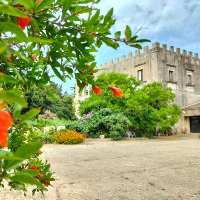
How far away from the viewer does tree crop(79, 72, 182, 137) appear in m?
11.0

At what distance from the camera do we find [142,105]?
11398 millimetres

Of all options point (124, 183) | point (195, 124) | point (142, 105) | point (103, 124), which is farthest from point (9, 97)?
point (195, 124)

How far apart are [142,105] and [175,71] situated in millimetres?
6425

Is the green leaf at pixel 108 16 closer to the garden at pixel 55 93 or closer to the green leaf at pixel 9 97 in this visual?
the garden at pixel 55 93

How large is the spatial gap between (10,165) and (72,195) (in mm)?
1914

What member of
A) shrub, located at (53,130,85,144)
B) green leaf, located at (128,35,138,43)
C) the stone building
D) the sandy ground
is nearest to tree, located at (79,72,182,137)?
the stone building

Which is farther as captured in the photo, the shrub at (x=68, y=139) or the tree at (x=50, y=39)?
the shrub at (x=68, y=139)

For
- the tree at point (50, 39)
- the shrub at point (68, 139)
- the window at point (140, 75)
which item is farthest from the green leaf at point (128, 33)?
the window at point (140, 75)

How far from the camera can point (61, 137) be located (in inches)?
337

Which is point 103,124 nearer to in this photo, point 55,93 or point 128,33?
point 55,93

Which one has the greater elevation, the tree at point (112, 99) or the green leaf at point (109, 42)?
the tree at point (112, 99)

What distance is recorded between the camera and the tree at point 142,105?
434 inches

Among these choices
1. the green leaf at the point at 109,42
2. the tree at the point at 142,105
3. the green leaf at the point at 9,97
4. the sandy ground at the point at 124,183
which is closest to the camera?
the green leaf at the point at 9,97

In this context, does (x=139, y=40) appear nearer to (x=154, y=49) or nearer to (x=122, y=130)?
(x=122, y=130)
